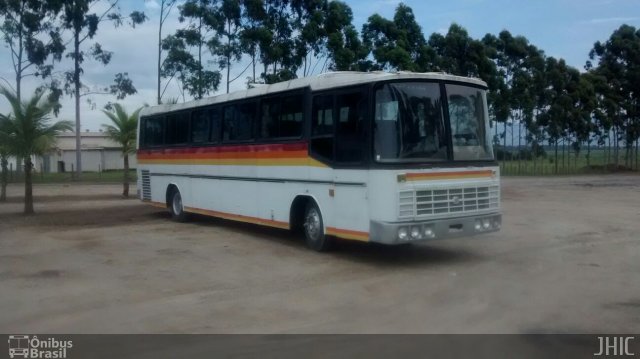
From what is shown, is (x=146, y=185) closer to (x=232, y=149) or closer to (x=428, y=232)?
(x=232, y=149)

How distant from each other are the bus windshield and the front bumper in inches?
37.3

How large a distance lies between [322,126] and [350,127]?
0.84 meters

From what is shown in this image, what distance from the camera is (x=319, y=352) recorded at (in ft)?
20.1

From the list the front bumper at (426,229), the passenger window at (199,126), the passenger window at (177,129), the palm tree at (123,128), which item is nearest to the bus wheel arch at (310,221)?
the front bumper at (426,229)

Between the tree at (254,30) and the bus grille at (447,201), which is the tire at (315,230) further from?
the tree at (254,30)

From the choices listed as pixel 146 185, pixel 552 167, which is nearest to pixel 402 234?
pixel 146 185

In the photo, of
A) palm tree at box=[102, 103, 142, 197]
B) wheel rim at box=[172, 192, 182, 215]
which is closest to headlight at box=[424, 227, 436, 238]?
wheel rim at box=[172, 192, 182, 215]

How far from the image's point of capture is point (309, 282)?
9398mm

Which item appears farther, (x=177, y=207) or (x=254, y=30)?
(x=254, y=30)

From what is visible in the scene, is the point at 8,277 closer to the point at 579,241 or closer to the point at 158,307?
the point at 158,307

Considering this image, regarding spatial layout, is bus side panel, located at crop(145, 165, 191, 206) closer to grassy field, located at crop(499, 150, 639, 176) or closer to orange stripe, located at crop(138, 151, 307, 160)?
orange stripe, located at crop(138, 151, 307, 160)

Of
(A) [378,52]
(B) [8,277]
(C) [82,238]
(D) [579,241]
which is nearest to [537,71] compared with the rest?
(A) [378,52]

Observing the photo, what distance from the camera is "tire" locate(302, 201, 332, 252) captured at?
38.1 feet

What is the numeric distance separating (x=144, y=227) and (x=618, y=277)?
10.7 metres
